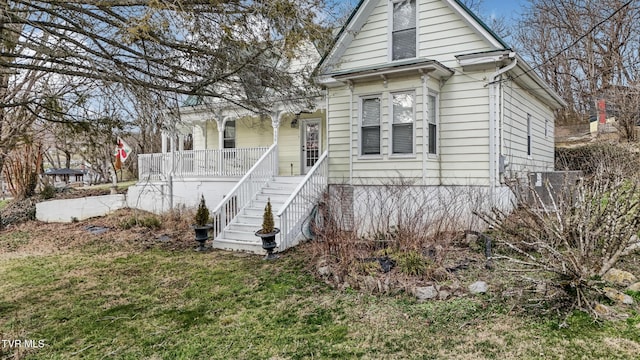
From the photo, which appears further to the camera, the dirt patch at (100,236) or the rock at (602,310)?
the dirt patch at (100,236)

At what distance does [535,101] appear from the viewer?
11883 millimetres

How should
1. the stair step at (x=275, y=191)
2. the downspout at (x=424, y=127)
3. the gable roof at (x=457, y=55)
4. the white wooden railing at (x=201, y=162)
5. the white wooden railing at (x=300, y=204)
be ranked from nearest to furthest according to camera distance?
the white wooden railing at (x=300, y=204) < the gable roof at (x=457, y=55) < the downspout at (x=424, y=127) < the stair step at (x=275, y=191) < the white wooden railing at (x=201, y=162)

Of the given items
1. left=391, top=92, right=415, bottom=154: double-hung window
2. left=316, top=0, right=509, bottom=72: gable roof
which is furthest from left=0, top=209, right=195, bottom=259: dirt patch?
left=316, top=0, right=509, bottom=72: gable roof

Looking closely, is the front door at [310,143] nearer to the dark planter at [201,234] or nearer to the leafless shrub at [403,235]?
the leafless shrub at [403,235]

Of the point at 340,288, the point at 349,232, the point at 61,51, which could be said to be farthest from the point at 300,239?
the point at 61,51

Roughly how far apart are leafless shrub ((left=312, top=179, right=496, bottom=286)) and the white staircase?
1.63m

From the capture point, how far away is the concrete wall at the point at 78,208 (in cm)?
1438

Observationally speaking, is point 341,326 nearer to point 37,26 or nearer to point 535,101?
point 37,26

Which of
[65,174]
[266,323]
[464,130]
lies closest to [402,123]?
[464,130]

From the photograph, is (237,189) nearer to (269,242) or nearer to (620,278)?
(269,242)

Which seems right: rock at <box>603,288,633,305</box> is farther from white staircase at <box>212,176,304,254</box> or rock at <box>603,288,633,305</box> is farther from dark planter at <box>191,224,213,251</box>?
dark planter at <box>191,224,213,251</box>

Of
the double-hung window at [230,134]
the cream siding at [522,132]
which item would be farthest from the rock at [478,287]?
the double-hung window at [230,134]

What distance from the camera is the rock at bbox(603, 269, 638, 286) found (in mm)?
4879

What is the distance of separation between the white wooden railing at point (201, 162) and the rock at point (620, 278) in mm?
9282
